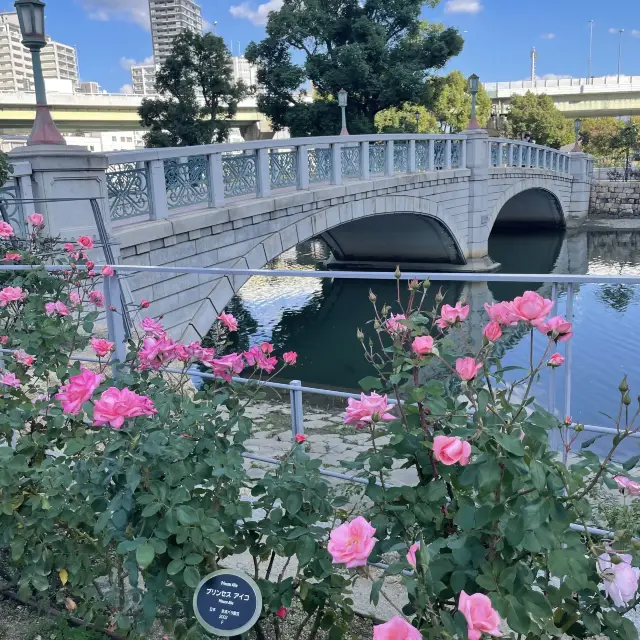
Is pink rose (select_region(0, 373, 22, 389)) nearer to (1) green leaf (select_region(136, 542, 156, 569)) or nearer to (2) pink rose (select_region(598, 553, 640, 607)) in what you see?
(1) green leaf (select_region(136, 542, 156, 569))

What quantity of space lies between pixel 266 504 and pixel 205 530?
0.23m

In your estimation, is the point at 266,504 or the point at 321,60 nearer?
the point at 266,504

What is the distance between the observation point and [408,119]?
34.7 meters

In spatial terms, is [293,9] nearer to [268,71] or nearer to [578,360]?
[268,71]

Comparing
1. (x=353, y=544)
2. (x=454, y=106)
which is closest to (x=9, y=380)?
(x=353, y=544)

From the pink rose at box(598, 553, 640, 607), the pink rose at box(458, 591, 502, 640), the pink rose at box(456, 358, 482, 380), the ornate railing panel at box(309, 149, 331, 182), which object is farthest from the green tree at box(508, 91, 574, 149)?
the pink rose at box(458, 591, 502, 640)

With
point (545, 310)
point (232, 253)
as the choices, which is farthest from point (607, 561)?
point (232, 253)

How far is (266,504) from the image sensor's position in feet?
6.10

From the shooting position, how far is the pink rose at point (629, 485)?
1.52 meters

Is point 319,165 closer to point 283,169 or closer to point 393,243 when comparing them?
point 283,169

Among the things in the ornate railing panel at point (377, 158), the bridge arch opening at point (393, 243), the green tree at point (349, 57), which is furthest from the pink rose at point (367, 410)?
the green tree at point (349, 57)

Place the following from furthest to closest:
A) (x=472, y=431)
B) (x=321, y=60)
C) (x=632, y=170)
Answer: (x=632, y=170) → (x=321, y=60) → (x=472, y=431)

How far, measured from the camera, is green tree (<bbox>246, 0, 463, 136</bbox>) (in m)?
24.5

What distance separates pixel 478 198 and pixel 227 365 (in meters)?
18.3
